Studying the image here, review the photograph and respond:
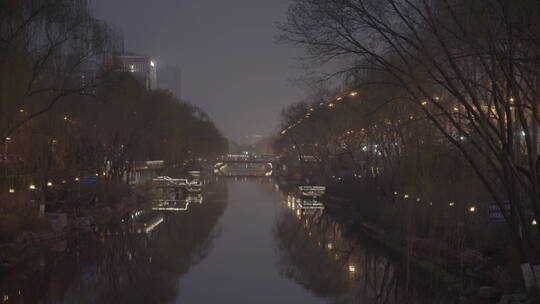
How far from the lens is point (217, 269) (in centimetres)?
2286

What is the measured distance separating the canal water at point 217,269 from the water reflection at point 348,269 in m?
0.03

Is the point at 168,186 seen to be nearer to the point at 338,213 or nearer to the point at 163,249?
the point at 338,213

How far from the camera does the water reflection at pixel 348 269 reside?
60.5 feet

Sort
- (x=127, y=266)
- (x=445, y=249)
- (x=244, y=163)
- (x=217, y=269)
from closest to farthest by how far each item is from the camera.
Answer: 1. (x=445, y=249)
2. (x=127, y=266)
3. (x=217, y=269)
4. (x=244, y=163)

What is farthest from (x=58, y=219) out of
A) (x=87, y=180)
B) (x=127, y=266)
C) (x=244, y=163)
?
(x=244, y=163)

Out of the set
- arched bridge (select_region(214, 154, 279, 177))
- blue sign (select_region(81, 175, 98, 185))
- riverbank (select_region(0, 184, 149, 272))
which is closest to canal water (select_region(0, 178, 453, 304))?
riverbank (select_region(0, 184, 149, 272))

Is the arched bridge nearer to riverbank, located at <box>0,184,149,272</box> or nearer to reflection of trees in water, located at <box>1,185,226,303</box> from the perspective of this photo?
riverbank, located at <box>0,184,149,272</box>

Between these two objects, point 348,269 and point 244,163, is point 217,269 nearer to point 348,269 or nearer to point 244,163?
point 348,269

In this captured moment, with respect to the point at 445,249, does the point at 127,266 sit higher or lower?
lower

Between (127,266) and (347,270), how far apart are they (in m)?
7.91

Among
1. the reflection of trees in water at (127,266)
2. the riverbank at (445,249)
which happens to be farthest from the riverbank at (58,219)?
the riverbank at (445,249)

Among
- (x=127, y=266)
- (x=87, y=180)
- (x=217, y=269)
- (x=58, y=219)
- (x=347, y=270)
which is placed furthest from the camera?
(x=87, y=180)

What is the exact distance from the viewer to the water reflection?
18.4m

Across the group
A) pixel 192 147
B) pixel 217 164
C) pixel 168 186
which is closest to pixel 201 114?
pixel 217 164
